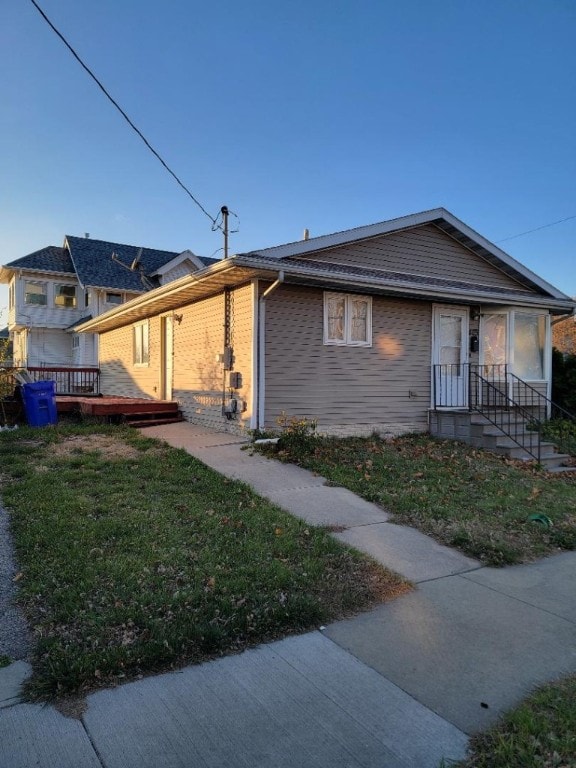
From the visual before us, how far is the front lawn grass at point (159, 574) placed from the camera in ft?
9.71

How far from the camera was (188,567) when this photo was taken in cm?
398

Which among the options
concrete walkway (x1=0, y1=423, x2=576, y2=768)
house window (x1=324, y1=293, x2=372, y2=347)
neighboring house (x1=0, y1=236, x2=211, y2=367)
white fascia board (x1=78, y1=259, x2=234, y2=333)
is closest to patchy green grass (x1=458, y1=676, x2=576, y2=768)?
concrete walkway (x1=0, y1=423, x2=576, y2=768)

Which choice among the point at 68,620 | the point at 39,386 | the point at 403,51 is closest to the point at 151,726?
the point at 68,620

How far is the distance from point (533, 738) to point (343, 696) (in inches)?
34.6

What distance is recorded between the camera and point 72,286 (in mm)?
27297

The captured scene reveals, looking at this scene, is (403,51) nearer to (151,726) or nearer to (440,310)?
(440,310)

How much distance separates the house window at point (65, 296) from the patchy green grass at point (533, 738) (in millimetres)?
28347

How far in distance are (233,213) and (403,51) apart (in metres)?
8.08

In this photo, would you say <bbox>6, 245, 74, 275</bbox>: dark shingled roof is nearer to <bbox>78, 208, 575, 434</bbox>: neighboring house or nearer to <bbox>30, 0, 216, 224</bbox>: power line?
<bbox>78, 208, 575, 434</bbox>: neighboring house

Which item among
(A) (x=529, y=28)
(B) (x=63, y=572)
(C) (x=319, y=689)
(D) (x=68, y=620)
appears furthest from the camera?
(A) (x=529, y=28)

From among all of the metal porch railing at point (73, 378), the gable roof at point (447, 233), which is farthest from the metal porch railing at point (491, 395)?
the metal porch railing at point (73, 378)

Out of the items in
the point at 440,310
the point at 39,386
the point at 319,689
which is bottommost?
the point at 319,689

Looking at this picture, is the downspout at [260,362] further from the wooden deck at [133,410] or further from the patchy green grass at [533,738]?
the patchy green grass at [533,738]

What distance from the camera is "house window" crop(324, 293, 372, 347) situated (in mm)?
10148
